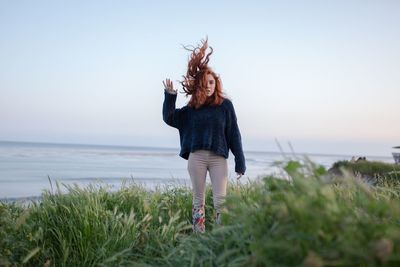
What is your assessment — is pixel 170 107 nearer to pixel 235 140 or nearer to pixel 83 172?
pixel 235 140

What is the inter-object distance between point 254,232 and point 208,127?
2987 millimetres

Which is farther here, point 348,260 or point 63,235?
point 63,235

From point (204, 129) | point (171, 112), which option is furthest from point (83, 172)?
point (204, 129)

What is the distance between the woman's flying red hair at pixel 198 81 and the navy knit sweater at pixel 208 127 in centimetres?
8

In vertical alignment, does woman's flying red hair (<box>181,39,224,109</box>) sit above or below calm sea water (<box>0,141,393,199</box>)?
above

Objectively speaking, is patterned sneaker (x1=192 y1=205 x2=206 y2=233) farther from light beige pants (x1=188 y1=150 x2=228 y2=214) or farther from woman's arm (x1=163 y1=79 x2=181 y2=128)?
woman's arm (x1=163 y1=79 x2=181 y2=128)

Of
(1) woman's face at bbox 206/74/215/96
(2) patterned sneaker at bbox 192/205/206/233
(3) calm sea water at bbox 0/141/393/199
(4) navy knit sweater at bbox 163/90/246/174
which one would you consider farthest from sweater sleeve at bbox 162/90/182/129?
(3) calm sea water at bbox 0/141/393/199

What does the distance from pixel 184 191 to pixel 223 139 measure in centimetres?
172

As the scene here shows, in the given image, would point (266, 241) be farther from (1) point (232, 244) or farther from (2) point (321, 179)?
(1) point (232, 244)

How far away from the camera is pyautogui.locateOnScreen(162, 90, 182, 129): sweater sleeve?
5.25m

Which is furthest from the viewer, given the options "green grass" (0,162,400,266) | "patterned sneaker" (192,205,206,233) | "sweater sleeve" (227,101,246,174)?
"sweater sleeve" (227,101,246,174)

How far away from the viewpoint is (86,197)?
445 centimetres

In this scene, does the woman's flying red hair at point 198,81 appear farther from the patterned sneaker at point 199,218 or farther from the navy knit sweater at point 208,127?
the patterned sneaker at point 199,218

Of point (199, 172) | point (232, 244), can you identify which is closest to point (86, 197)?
point (199, 172)
